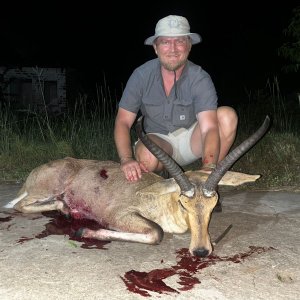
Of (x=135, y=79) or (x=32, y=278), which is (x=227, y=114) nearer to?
(x=135, y=79)

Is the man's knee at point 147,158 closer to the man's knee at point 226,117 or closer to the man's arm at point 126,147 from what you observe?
the man's arm at point 126,147

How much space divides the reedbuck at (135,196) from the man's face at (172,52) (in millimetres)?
1206

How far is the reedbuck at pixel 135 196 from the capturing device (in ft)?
12.7

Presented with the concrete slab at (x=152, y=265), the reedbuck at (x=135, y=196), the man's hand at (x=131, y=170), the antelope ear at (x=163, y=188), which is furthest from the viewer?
the man's hand at (x=131, y=170)

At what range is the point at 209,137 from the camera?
5.02 meters

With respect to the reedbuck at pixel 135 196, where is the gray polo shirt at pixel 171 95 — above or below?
above

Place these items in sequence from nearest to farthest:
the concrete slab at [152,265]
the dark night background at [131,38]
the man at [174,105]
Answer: the concrete slab at [152,265] → the man at [174,105] → the dark night background at [131,38]

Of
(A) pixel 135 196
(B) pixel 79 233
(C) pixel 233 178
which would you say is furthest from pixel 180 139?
(B) pixel 79 233

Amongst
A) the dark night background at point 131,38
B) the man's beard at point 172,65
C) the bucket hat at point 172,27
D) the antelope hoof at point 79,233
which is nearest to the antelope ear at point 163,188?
the antelope hoof at point 79,233

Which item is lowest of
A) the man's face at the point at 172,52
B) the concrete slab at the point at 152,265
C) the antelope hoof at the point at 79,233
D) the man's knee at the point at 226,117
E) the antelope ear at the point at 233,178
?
the concrete slab at the point at 152,265

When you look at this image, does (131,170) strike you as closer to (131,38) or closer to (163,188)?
(163,188)

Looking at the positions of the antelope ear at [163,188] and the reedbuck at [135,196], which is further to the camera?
the antelope ear at [163,188]

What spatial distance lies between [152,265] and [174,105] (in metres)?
2.24

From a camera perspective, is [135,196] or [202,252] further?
[135,196]
